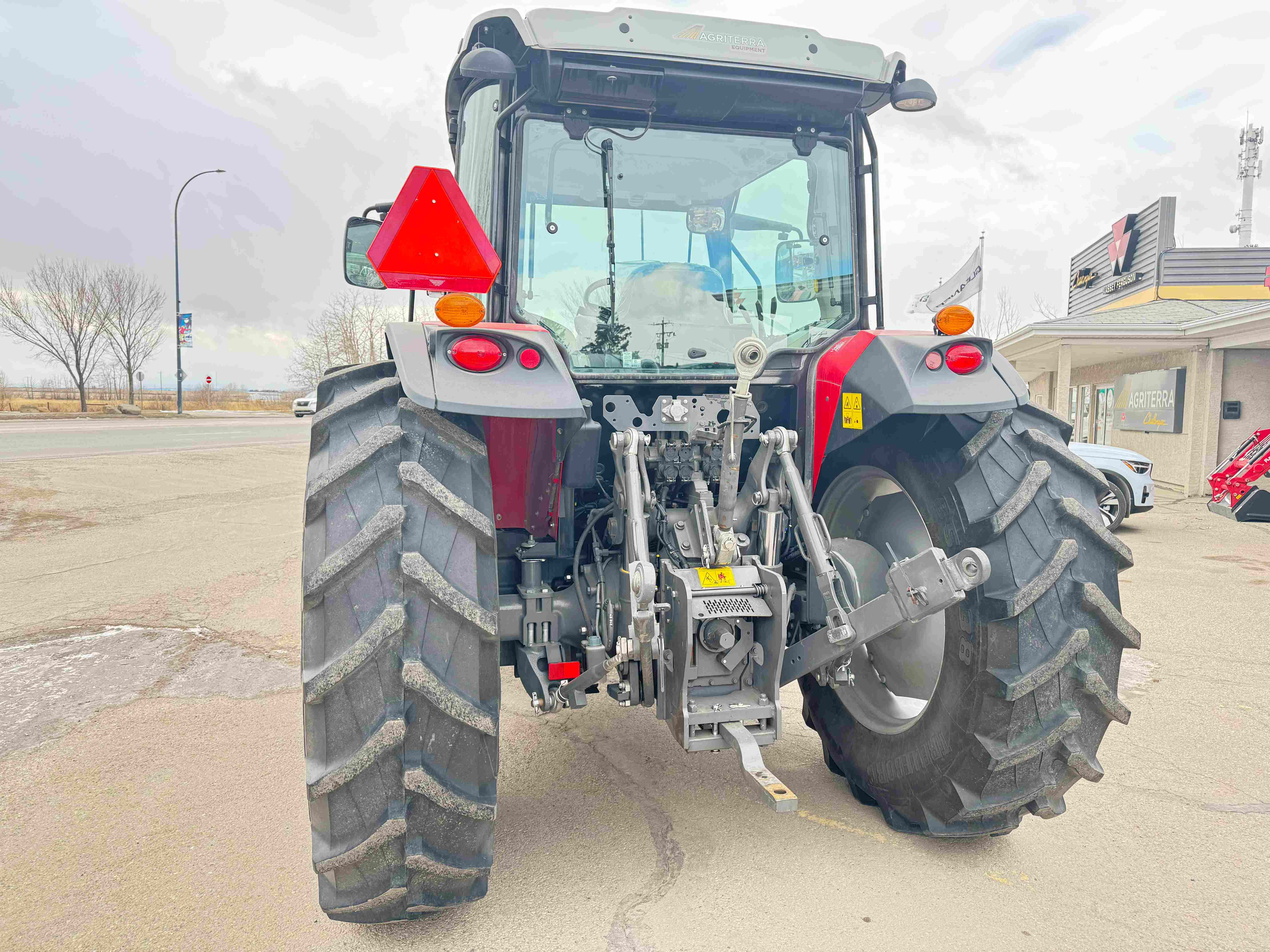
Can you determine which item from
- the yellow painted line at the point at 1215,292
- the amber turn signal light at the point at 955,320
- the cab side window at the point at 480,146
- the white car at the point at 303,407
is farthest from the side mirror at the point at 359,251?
the white car at the point at 303,407

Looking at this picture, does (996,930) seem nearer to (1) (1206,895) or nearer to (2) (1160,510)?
(1) (1206,895)

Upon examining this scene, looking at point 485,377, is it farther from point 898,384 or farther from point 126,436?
point 126,436

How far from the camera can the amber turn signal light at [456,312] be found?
2.00 metres

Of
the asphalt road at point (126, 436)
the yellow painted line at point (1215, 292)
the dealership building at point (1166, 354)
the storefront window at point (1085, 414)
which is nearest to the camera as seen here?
the dealership building at point (1166, 354)

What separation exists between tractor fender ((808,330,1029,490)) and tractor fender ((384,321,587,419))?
859 millimetres

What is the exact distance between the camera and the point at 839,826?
8.60 ft

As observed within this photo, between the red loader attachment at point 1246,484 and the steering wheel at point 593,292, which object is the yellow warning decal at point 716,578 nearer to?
the steering wheel at point 593,292

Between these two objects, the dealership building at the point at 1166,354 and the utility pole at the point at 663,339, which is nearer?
the utility pole at the point at 663,339

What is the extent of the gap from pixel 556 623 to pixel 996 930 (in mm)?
1514

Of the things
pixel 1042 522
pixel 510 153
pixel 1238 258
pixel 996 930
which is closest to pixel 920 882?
pixel 996 930

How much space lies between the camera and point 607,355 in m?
2.56

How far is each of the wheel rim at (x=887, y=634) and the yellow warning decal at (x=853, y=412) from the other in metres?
0.29

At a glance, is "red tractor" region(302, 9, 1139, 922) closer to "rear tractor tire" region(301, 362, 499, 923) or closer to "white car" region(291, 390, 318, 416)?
"rear tractor tire" region(301, 362, 499, 923)

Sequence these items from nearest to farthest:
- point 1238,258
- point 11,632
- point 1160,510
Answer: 1. point 11,632
2. point 1160,510
3. point 1238,258
